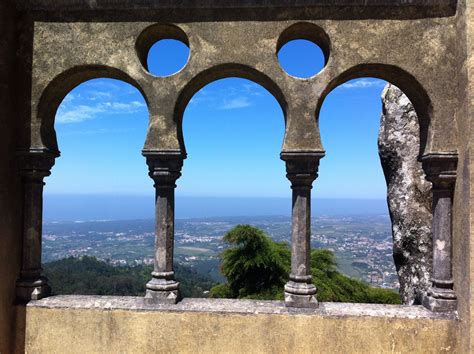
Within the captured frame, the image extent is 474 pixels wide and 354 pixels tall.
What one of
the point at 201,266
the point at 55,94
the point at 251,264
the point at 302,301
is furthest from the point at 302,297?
the point at 201,266

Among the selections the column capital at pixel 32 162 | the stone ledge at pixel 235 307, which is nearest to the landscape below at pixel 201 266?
the stone ledge at pixel 235 307

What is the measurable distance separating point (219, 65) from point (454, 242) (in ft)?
10.7

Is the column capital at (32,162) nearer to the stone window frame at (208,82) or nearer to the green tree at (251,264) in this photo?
the stone window frame at (208,82)

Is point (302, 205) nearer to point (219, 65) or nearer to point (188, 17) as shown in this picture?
point (219, 65)

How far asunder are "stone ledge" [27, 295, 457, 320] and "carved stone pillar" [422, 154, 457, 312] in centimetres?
16

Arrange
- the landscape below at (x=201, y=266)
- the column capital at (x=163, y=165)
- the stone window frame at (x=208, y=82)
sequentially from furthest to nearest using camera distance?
Answer: the landscape below at (x=201, y=266) < the column capital at (x=163, y=165) < the stone window frame at (x=208, y=82)

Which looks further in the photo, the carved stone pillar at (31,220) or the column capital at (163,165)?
the carved stone pillar at (31,220)

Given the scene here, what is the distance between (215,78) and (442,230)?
3146 mm

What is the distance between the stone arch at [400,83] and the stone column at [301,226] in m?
0.55

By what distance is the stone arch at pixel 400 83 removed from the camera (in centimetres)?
449

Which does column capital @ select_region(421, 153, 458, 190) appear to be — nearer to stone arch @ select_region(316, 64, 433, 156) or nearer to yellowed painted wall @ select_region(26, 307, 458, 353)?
stone arch @ select_region(316, 64, 433, 156)

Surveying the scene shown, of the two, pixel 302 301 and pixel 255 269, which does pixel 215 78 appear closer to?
pixel 302 301

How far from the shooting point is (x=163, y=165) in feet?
15.2

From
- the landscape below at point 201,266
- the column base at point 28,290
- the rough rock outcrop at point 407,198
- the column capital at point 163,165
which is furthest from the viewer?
the landscape below at point 201,266
